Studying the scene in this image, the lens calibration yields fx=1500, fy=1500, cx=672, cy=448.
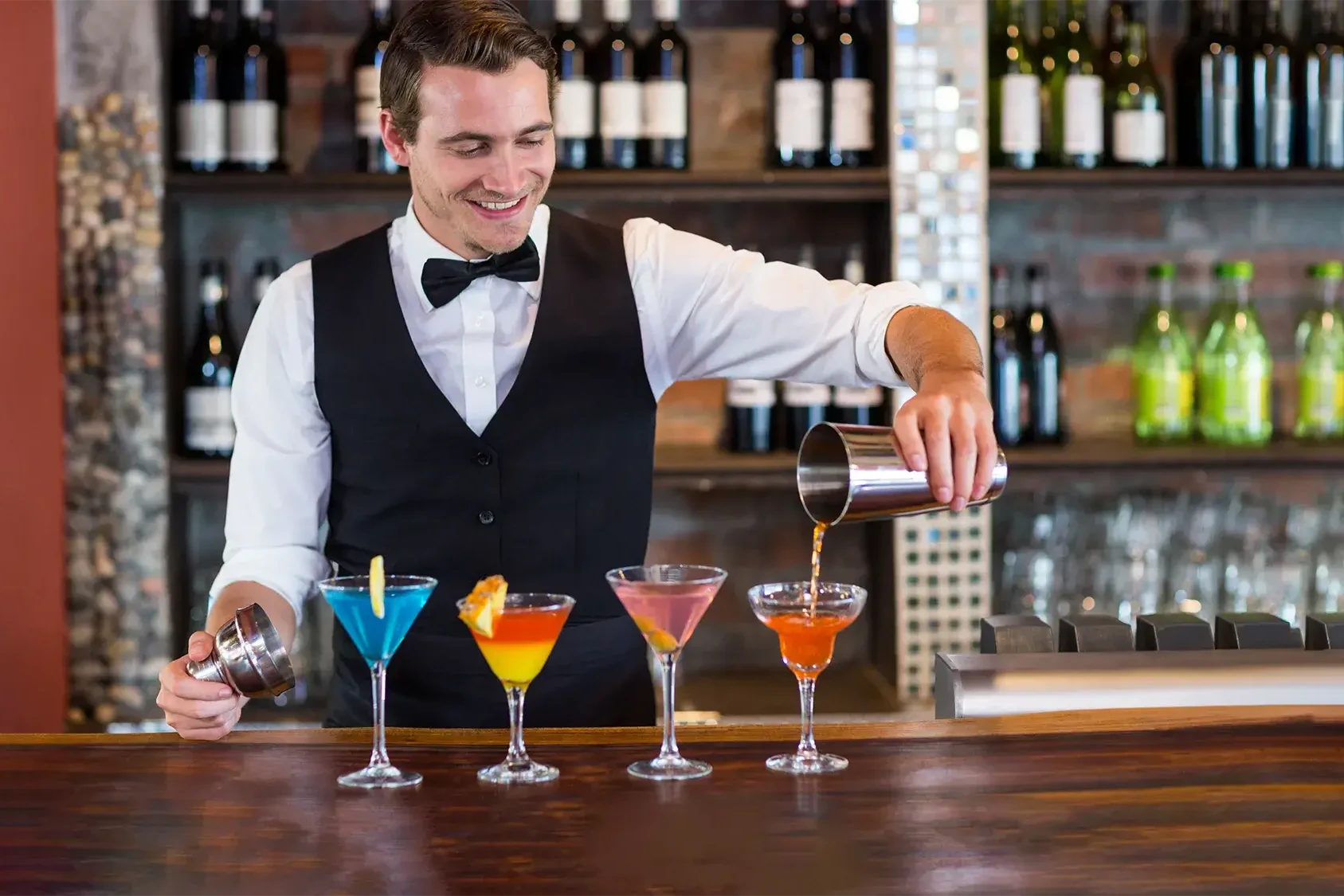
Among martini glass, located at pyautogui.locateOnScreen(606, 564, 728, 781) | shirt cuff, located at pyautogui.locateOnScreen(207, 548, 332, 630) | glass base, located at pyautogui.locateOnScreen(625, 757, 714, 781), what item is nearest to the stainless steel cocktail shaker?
martini glass, located at pyautogui.locateOnScreen(606, 564, 728, 781)

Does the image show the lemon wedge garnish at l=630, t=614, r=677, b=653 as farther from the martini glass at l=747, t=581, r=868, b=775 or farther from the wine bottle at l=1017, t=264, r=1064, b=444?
the wine bottle at l=1017, t=264, r=1064, b=444

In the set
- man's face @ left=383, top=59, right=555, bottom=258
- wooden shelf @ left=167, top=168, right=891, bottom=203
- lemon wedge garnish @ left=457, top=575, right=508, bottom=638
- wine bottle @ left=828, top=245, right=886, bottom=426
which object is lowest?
lemon wedge garnish @ left=457, top=575, right=508, bottom=638

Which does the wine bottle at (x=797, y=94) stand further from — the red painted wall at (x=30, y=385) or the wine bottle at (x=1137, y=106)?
the red painted wall at (x=30, y=385)

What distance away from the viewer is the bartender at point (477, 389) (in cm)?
184

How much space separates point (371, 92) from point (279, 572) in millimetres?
1177

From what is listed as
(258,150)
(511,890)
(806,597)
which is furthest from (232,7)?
(511,890)

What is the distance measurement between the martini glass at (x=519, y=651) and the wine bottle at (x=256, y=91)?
1580 mm

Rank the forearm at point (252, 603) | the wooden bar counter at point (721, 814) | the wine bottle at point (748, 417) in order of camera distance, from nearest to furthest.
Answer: the wooden bar counter at point (721, 814)
the forearm at point (252, 603)
the wine bottle at point (748, 417)

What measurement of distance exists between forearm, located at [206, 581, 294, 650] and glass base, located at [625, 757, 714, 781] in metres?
0.54

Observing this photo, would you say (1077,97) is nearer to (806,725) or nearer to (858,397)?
(858,397)

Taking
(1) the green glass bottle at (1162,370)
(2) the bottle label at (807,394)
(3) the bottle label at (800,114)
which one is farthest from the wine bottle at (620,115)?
(1) the green glass bottle at (1162,370)

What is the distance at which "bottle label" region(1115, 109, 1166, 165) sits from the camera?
2766 mm

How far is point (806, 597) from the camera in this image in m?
1.41

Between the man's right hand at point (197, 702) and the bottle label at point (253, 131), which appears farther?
the bottle label at point (253, 131)
